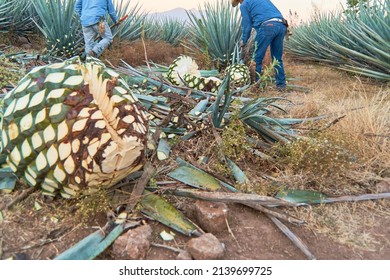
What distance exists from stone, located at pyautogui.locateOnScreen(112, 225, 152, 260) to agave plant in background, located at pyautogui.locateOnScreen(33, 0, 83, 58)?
5416mm

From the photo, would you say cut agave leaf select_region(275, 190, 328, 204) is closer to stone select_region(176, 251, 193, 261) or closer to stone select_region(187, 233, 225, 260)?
stone select_region(187, 233, 225, 260)

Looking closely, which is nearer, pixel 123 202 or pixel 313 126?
pixel 123 202

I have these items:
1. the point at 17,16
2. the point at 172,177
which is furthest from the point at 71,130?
the point at 17,16

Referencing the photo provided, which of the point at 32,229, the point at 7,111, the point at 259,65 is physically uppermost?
the point at 7,111

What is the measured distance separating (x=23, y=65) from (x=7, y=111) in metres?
3.43

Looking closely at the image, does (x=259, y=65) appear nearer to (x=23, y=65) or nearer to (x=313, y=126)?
(x=313, y=126)

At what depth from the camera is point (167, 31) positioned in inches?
427

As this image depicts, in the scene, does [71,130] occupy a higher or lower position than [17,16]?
higher

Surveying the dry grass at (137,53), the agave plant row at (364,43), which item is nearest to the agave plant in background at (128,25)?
the dry grass at (137,53)

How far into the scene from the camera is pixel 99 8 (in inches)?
247

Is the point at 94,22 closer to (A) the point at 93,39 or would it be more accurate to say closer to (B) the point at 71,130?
(A) the point at 93,39

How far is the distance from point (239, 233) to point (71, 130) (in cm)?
95

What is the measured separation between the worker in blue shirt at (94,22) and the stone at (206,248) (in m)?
5.15
